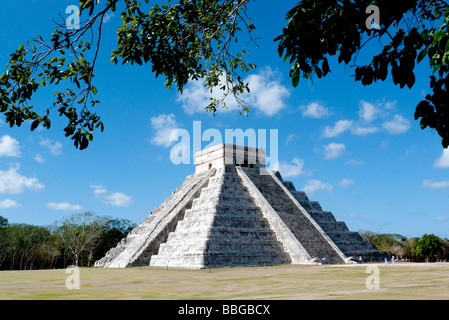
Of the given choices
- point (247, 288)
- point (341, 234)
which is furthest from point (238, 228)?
point (247, 288)

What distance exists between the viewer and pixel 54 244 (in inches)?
1855

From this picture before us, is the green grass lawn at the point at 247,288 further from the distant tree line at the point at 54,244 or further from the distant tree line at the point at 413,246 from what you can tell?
the distant tree line at the point at 413,246

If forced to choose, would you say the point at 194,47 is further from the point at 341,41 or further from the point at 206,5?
the point at 341,41

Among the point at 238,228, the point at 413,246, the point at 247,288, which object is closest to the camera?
the point at 247,288

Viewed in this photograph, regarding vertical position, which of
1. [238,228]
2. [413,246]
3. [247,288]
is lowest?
[413,246]

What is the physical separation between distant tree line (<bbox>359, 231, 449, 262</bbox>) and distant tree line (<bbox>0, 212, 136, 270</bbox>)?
34.1m

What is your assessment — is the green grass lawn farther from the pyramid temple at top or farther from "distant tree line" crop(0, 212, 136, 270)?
"distant tree line" crop(0, 212, 136, 270)

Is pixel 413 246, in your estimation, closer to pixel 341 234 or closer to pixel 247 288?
pixel 341 234

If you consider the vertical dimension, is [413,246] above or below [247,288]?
below

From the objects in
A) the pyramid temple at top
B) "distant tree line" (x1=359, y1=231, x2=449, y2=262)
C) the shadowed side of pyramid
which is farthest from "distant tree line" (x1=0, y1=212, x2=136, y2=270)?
"distant tree line" (x1=359, y1=231, x2=449, y2=262)

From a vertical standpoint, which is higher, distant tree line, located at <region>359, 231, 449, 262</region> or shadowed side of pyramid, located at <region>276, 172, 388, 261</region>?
shadowed side of pyramid, located at <region>276, 172, 388, 261</region>

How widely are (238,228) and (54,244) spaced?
2844 centimetres

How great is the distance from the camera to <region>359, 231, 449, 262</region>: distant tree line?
53500 millimetres

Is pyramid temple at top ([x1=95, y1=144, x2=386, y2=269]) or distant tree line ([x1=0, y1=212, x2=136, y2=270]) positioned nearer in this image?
pyramid temple at top ([x1=95, y1=144, x2=386, y2=269])
